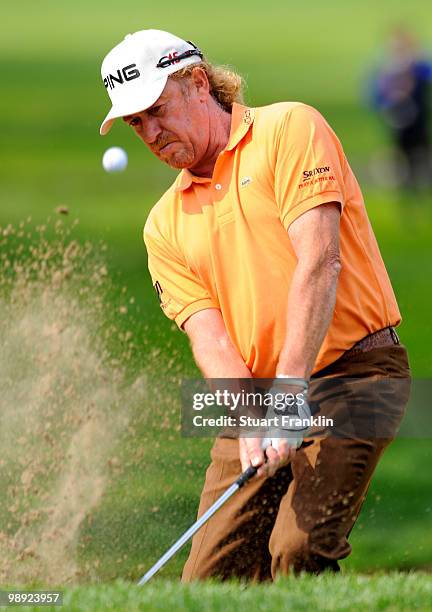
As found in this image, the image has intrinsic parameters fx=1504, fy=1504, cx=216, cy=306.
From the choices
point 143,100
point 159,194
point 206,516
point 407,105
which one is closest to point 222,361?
point 206,516

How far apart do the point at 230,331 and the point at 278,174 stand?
0.65 metres

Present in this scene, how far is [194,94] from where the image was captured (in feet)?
18.6

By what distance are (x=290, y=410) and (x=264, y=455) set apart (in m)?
0.20

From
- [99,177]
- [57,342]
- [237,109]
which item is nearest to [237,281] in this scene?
[237,109]

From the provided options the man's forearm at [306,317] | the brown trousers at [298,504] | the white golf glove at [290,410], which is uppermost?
the man's forearm at [306,317]

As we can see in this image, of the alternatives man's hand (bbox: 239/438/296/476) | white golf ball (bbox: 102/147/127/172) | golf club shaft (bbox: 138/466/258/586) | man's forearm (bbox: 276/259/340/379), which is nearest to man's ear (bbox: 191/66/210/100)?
white golf ball (bbox: 102/147/127/172)

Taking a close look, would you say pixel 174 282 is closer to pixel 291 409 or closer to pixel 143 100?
pixel 143 100

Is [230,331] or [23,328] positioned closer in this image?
[230,331]

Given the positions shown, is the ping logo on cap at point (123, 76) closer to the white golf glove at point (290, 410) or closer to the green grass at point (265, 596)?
the white golf glove at point (290, 410)

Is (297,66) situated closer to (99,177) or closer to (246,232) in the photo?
(99,177)

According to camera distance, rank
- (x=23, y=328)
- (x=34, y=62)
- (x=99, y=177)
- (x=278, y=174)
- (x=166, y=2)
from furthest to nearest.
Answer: (x=166, y=2) → (x=34, y=62) → (x=99, y=177) → (x=23, y=328) → (x=278, y=174)

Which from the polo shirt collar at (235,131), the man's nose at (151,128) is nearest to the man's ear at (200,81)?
the polo shirt collar at (235,131)

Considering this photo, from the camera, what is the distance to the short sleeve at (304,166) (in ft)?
17.6

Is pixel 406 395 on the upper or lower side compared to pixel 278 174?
lower
